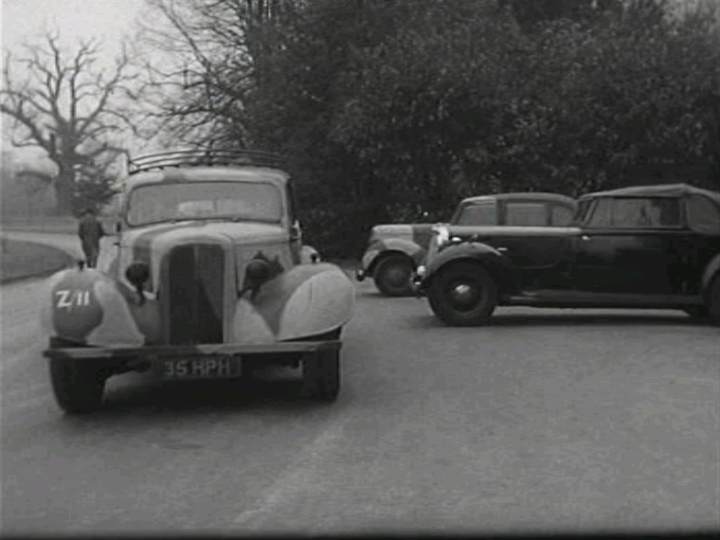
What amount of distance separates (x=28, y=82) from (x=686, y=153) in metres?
17.6

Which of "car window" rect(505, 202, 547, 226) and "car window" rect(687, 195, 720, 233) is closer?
"car window" rect(687, 195, 720, 233)

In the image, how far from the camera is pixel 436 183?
72.5 feet

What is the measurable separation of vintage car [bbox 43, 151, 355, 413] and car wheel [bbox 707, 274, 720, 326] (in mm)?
4994

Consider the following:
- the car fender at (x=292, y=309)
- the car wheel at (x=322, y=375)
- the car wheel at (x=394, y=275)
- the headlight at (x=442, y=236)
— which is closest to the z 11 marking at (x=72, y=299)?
the car fender at (x=292, y=309)

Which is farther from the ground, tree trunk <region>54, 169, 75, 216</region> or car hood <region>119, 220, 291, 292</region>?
tree trunk <region>54, 169, 75, 216</region>

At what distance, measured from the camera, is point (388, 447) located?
5.92m

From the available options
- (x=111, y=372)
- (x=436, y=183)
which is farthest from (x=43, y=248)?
(x=436, y=183)

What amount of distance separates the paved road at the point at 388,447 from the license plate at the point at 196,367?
0.83 feet

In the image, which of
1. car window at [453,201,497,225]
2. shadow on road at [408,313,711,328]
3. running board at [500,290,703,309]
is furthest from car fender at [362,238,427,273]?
running board at [500,290,703,309]

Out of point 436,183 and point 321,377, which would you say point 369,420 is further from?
point 436,183

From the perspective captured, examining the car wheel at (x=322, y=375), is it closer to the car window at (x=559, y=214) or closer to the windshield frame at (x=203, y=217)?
the windshield frame at (x=203, y=217)

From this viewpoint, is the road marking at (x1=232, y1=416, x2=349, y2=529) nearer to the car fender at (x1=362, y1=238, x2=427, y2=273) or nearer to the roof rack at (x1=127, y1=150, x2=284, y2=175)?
the roof rack at (x1=127, y1=150, x2=284, y2=175)

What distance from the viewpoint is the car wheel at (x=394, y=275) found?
51.3ft

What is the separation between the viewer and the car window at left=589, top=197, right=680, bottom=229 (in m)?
11.2
